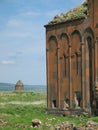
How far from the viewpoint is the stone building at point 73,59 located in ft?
123

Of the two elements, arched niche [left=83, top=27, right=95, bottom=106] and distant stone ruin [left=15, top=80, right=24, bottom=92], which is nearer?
arched niche [left=83, top=27, right=95, bottom=106]

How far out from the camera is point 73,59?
39.3 meters

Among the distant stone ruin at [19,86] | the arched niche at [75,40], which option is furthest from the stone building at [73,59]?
the distant stone ruin at [19,86]

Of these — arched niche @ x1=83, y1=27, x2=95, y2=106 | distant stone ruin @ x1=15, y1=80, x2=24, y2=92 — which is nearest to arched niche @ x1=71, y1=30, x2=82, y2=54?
arched niche @ x1=83, y1=27, x2=95, y2=106

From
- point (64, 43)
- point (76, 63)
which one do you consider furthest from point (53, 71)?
point (76, 63)

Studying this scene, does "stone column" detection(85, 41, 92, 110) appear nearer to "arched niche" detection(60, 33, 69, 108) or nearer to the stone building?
the stone building

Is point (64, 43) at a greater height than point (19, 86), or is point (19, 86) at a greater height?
point (64, 43)

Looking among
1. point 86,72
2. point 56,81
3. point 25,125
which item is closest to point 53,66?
point 56,81

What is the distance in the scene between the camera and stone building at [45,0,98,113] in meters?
37.4

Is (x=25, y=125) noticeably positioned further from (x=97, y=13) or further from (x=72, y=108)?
(x=97, y=13)

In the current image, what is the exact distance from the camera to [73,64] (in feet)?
129

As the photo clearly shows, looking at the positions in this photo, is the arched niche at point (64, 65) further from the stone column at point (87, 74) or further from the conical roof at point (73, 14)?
the stone column at point (87, 74)

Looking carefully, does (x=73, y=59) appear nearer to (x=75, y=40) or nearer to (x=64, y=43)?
(x=75, y=40)

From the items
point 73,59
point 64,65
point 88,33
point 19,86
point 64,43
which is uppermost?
point 88,33
